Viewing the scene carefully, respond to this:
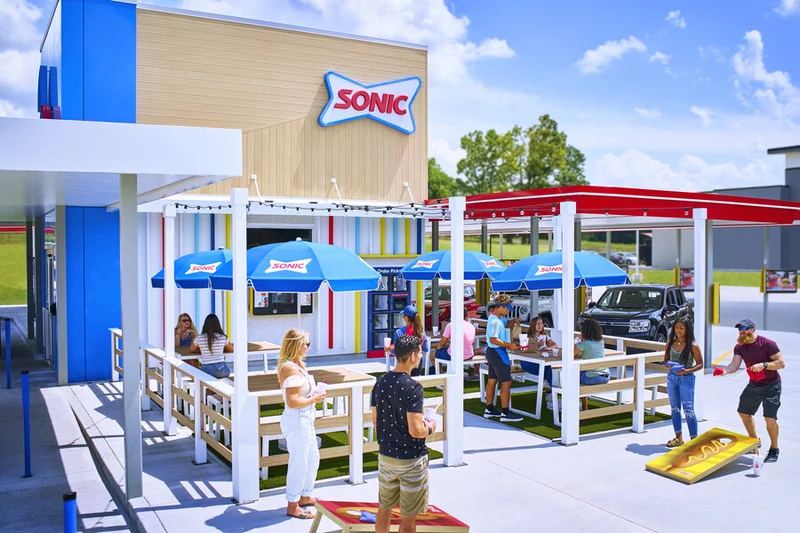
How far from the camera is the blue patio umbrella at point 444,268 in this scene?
42.9 feet

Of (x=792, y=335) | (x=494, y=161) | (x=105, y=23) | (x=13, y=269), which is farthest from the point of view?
(x=494, y=161)

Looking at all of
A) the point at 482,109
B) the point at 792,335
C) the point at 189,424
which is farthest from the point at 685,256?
the point at 482,109

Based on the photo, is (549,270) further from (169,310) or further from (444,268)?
(169,310)

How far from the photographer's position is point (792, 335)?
69.3 feet

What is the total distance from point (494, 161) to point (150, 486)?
59797 millimetres

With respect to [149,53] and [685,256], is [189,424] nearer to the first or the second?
[149,53]

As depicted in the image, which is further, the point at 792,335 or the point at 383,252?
the point at 792,335

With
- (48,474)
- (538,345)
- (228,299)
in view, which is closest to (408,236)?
(228,299)

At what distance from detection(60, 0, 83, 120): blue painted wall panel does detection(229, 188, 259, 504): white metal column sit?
7979 millimetres

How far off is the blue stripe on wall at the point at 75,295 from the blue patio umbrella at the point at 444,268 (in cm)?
599

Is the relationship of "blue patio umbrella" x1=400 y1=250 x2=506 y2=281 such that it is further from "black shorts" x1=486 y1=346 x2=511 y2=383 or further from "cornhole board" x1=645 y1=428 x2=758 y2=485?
"cornhole board" x1=645 y1=428 x2=758 y2=485

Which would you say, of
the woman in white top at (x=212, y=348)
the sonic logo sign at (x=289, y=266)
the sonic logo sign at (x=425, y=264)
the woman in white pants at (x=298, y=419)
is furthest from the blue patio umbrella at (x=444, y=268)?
the woman in white pants at (x=298, y=419)

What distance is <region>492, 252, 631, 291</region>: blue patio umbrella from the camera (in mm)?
11039

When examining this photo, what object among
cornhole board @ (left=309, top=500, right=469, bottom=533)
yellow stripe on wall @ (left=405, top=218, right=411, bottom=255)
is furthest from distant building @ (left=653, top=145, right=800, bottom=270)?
cornhole board @ (left=309, top=500, right=469, bottom=533)
